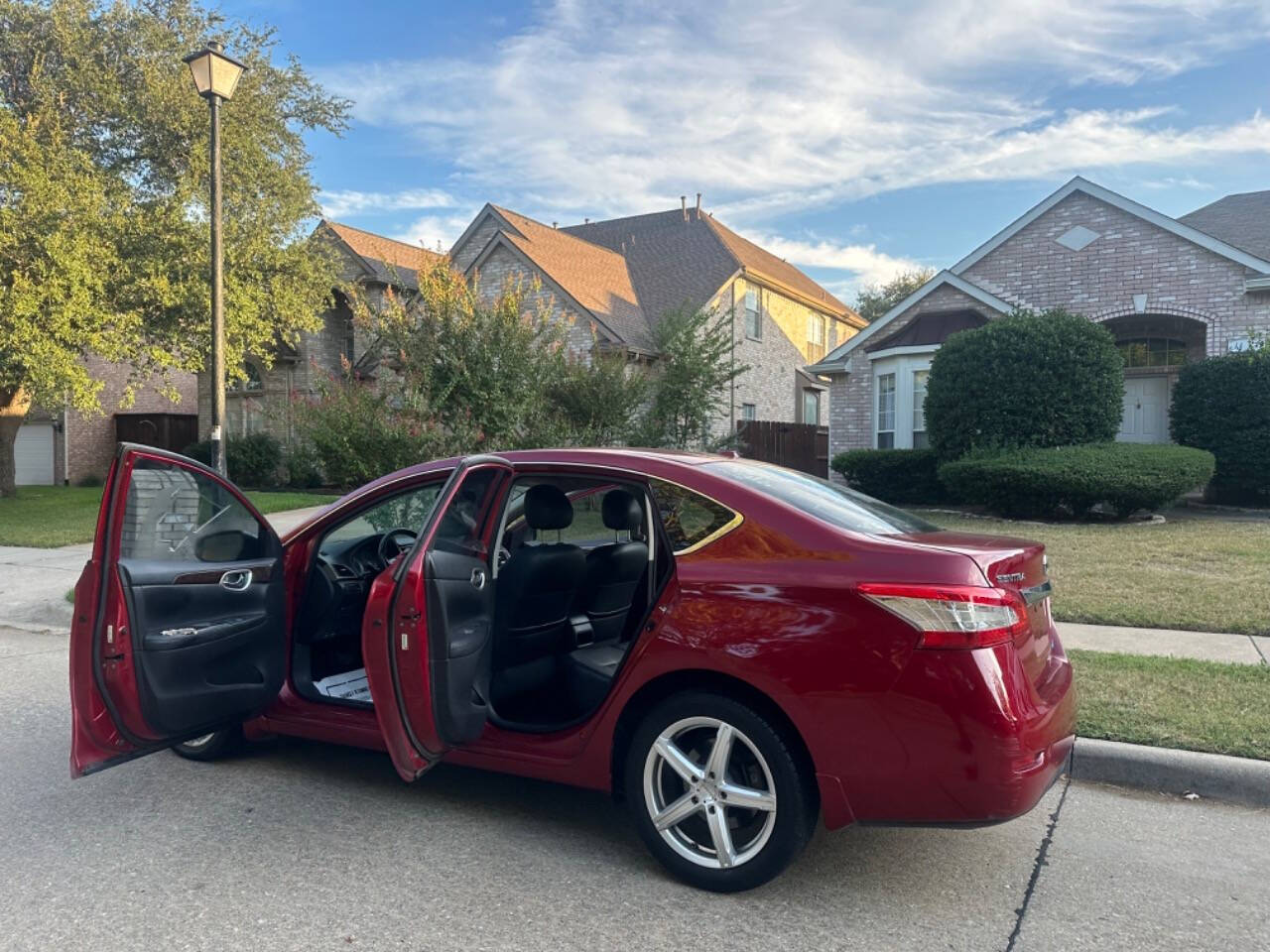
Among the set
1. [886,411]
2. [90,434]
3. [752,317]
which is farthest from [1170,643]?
[90,434]

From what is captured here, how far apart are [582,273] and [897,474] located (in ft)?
33.9

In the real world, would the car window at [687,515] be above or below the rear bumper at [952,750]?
above

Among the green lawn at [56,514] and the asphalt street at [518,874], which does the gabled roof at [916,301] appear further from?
the asphalt street at [518,874]

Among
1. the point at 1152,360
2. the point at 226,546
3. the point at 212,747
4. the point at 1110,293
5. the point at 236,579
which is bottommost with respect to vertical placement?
the point at 212,747

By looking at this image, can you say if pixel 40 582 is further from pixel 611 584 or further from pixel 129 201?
pixel 129 201

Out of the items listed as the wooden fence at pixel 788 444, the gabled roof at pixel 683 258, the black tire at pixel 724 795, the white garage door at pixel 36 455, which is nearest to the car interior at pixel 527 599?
the black tire at pixel 724 795

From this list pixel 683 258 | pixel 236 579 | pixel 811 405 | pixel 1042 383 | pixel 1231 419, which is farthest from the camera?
pixel 811 405

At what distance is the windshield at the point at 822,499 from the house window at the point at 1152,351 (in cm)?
1683

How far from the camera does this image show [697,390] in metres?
17.5

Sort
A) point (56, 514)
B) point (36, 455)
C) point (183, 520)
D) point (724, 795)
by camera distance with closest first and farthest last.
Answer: point (724, 795) < point (183, 520) < point (56, 514) < point (36, 455)

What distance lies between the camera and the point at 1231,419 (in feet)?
49.8

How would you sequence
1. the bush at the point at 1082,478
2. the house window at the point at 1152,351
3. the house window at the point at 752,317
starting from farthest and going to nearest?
the house window at the point at 752,317, the house window at the point at 1152,351, the bush at the point at 1082,478

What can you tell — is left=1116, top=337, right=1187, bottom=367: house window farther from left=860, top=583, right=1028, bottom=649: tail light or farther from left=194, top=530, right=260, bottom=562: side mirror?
left=194, top=530, right=260, bottom=562: side mirror

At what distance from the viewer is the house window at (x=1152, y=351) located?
18.3 metres
